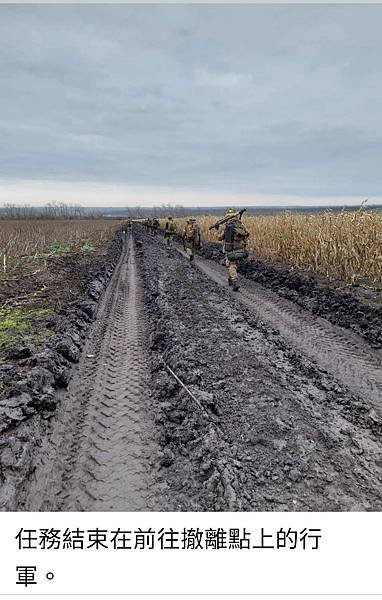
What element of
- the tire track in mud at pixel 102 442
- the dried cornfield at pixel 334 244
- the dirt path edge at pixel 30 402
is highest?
the dried cornfield at pixel 334 244

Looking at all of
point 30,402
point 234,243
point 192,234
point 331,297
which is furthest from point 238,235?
point 30,402

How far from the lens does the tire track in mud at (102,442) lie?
10.5 ft

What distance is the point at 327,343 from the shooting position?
6746 mm

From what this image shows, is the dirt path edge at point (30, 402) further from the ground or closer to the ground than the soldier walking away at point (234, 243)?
closer to the ground

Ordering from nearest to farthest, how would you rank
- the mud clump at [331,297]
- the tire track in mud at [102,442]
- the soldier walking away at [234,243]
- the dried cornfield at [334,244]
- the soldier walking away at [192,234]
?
the tire track in mud at [102,442] < the mud clump at [331,297] < the dried cornfield at [334,244] < the soldier walking away at [234,243] < the soldier walking away at [192,234]

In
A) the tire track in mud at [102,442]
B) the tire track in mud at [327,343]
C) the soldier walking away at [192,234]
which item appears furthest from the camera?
the soldier walking away at [192,234]

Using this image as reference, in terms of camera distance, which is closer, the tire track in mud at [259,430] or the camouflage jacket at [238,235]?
the tire track in mud at [259,430]

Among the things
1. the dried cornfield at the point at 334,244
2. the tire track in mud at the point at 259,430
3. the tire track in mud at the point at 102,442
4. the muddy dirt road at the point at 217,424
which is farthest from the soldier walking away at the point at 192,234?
the tire track in mud at the point at 102,442

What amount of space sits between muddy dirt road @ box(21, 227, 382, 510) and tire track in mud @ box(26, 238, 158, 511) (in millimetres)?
10

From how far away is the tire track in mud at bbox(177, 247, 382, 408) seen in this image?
5250mm

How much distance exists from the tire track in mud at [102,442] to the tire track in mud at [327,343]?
2383mm

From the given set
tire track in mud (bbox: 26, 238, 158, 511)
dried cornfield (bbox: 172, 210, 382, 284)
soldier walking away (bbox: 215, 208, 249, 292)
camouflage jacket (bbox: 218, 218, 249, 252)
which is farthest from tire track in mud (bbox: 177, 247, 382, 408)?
tire track in mud (bbox: 26, 238, 158, 511)

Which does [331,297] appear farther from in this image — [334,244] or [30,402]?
[30,402]

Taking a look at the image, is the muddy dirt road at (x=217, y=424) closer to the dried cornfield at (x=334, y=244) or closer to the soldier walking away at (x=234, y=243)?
the dried cornfield at (x=334, y=244)
